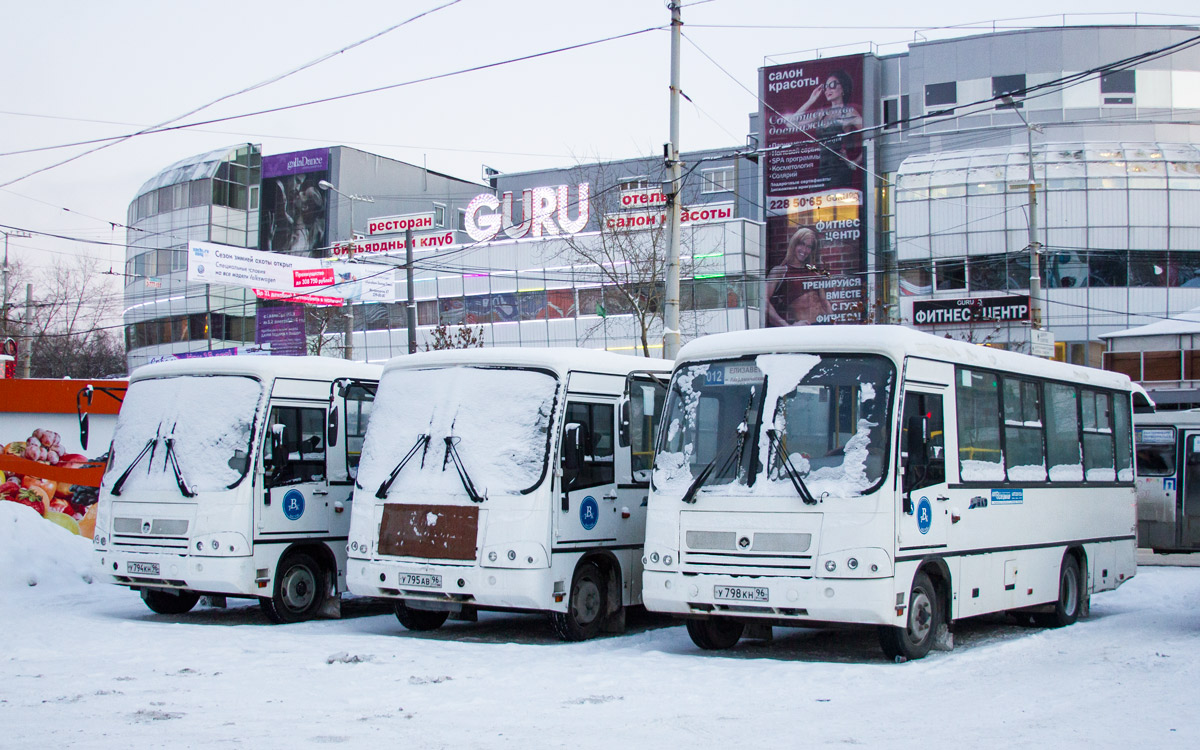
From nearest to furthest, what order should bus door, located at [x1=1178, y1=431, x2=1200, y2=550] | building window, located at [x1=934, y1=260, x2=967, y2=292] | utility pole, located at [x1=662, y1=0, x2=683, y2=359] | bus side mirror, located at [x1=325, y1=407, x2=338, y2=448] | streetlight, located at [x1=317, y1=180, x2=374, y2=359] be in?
bus side mirror, located at [x1=325, y1=407, x2=338, y2=448] < utility pole, located at [x1=662, y1=0, x2=683, y2=359] < bus door, located at [x1=1178, y1=431, x2=1200, y2=550] < streetlight, located at [x1=317, y1=180, x2=374, y2=359] < building window, located at [x1=934, y1=260, x2=967, y2=292]

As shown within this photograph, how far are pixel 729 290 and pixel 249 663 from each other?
4704cm

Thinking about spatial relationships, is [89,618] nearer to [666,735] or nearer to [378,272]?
[666,735]

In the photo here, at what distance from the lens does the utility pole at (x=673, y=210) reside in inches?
734

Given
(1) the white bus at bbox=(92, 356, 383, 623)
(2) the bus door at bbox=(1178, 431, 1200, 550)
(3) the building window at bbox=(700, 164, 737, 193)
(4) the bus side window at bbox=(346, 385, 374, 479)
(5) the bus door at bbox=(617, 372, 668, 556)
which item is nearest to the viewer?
(5) the bus door at bbox=(617, 372, 668, 556)

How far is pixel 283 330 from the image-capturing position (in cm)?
4000

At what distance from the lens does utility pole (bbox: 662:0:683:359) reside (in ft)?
61.2

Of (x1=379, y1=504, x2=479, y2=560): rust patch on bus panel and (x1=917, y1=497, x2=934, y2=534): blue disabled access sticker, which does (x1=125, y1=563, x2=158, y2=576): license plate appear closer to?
(x1=379, y1=504, x2=479, y2=560): rust patch on bus panel

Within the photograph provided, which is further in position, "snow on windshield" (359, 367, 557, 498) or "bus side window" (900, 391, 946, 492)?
"snow on windshield" (359, 367, 557, 498)

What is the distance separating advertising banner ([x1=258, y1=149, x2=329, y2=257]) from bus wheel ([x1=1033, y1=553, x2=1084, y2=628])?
6483 centimetres

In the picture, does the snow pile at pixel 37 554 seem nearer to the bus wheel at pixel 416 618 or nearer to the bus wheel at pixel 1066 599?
the bus wheel at pixel 416 618

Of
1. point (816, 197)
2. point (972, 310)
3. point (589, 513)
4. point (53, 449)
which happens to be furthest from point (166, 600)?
point (816, 197)

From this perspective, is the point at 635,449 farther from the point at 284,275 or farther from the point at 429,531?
the point at 284,275

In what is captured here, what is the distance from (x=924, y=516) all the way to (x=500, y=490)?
4017 millimetres

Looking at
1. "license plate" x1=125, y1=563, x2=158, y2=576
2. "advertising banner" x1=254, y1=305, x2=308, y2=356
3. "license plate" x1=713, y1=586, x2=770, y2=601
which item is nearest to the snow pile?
"license plate" x1=125, y1=563, x2=158, y2=576
